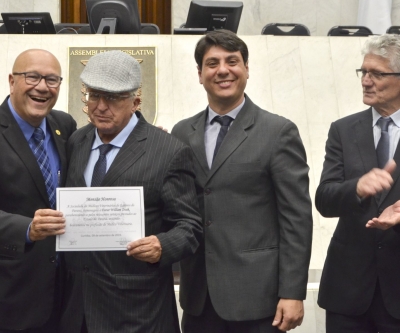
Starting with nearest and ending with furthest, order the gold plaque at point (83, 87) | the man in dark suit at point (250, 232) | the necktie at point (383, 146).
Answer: the man in dark suit at point (250, 232) < the necktie at point (383, 146) < the gold plaque at point (83, 87)

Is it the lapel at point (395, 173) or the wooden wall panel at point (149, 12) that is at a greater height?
the wooden wall panel at point (149, 12)

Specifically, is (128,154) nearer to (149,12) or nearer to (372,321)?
(372,321)

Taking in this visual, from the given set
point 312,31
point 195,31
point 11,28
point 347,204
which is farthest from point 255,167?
point 312,31

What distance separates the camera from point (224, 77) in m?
3.20

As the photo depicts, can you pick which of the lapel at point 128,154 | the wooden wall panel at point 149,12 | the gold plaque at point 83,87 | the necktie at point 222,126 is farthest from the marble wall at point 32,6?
the lapel at point 128,154

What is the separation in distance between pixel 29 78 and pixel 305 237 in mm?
1392

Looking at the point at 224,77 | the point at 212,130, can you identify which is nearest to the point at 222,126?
the point at 212,130

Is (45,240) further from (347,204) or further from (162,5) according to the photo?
(162,5)

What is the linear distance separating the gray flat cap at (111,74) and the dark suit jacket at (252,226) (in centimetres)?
50

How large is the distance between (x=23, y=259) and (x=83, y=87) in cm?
359

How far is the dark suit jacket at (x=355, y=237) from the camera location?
10.3 feet

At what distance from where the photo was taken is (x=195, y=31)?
23.3 feet

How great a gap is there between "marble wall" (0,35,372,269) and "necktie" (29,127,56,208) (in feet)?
10.9

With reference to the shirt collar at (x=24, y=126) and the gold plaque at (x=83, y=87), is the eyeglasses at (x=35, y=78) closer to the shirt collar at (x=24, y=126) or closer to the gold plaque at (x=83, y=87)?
the shirt collar at (x=24, y=126)
